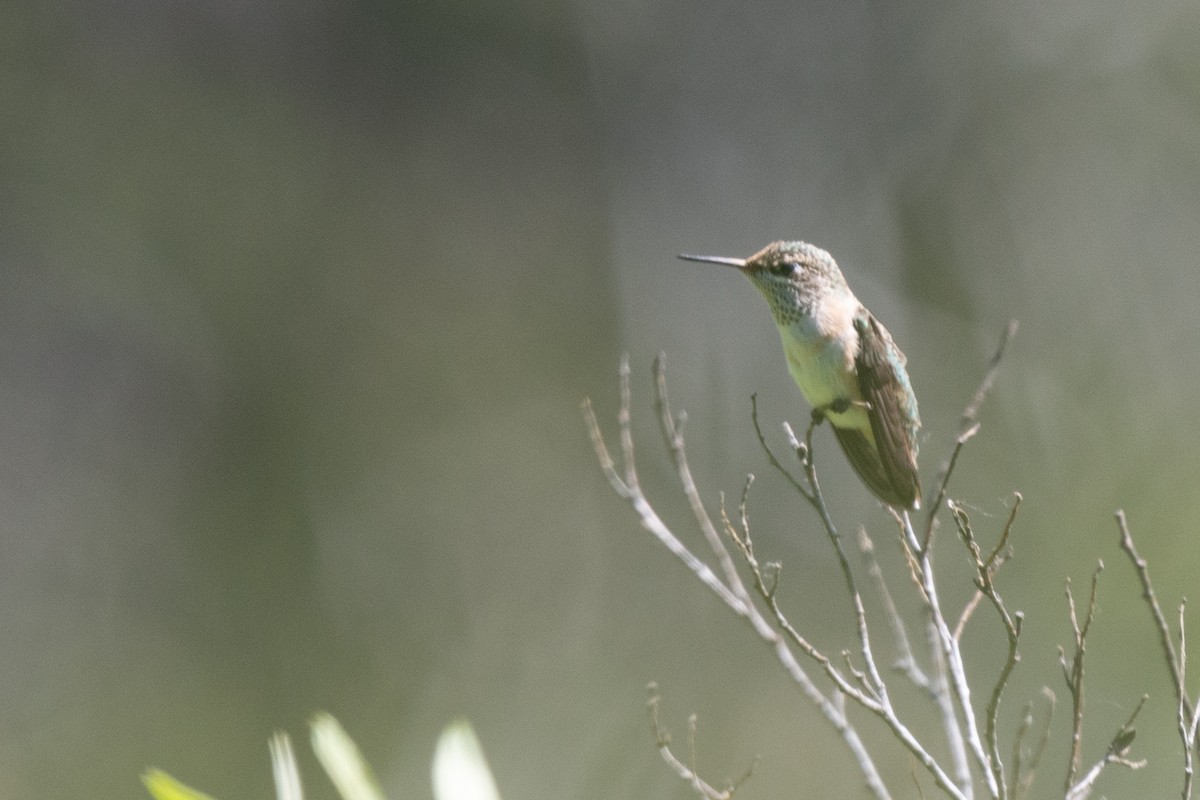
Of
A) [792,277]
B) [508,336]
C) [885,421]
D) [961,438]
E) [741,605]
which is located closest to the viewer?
[961,438]

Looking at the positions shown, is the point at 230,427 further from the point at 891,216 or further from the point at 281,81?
the point at 891,216

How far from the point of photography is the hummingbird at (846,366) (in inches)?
61.1

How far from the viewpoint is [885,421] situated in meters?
1.57

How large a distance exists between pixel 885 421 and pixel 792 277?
0.28 meters

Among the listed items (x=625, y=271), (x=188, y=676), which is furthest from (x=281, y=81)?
(x=188, y=676)

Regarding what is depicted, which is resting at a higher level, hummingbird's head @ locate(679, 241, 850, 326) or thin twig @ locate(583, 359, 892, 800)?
hummingbird's head @ locate(679, 241, 850, 326)

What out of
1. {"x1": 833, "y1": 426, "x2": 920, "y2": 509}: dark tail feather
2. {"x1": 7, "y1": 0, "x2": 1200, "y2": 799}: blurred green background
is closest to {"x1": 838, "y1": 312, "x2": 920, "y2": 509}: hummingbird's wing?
{"x1": 833, "y1": 426, "x2": 920, "y2": 509}: dark tail feather

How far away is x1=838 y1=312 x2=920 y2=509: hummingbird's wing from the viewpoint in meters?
1.52

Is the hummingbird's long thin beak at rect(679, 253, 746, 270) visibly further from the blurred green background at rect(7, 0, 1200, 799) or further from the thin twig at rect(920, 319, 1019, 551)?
the blurred green background at rect(7, 0, 1200, 799)

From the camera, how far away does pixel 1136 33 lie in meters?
8.33

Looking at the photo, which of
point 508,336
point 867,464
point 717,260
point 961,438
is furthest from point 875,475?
point 508,336

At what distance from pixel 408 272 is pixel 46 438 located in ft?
8.23

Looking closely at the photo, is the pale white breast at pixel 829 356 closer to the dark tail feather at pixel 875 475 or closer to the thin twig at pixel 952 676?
the dark tail feather at pixel 875 475

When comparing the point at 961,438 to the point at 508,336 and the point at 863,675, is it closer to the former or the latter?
the point at 863,675
